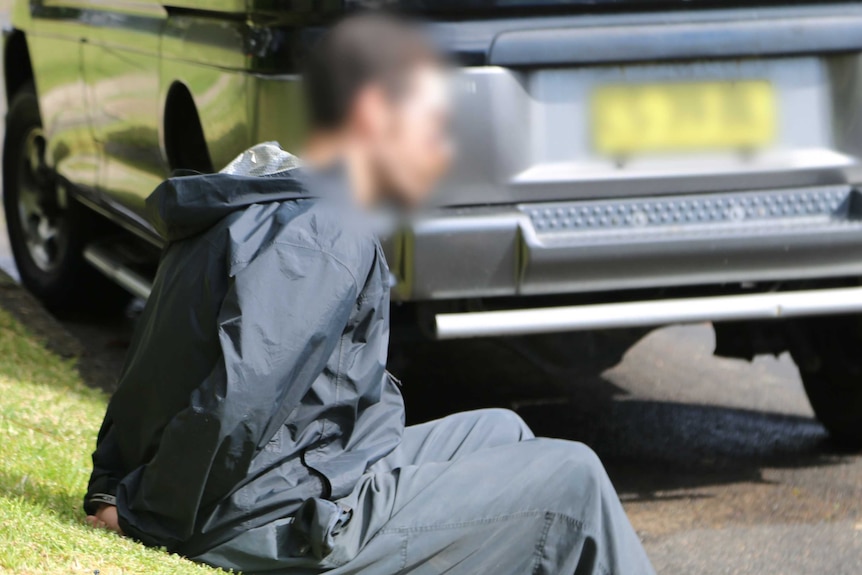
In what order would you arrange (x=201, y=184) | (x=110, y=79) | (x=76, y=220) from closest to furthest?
(x=201, y=184) < (x=110, y=79) < (x=76, y=220)

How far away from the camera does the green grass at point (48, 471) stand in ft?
7.64

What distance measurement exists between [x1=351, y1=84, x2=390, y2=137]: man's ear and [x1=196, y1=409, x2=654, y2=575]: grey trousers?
62 centimetres

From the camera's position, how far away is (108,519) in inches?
94.4

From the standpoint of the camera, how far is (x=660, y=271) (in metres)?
3.49

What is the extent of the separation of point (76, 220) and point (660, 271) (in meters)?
3.06

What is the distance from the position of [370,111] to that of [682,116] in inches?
57.3

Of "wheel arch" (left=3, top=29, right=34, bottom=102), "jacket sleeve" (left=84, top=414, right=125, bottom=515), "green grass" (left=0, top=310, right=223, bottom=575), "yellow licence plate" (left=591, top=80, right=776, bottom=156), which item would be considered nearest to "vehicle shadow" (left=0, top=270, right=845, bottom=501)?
"green grass" (left=0, top=310, right=223, bottom=575)

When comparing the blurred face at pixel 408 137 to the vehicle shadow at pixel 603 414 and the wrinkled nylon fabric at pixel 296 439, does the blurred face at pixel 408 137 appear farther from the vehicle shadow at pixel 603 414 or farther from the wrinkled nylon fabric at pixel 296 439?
the vehicle shadow at pixel 603 414

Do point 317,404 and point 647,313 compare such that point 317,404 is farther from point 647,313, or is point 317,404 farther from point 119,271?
point 119,271

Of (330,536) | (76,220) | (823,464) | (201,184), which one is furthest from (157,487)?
(76,220)

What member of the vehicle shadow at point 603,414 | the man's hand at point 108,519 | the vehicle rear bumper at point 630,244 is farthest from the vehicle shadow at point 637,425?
the man's hand at point 108,519

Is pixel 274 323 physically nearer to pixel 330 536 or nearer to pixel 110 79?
pixel 330 536

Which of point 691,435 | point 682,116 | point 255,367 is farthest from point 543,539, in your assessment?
point 691,435

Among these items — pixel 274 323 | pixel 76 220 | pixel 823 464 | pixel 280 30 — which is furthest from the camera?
pixel 76 220
